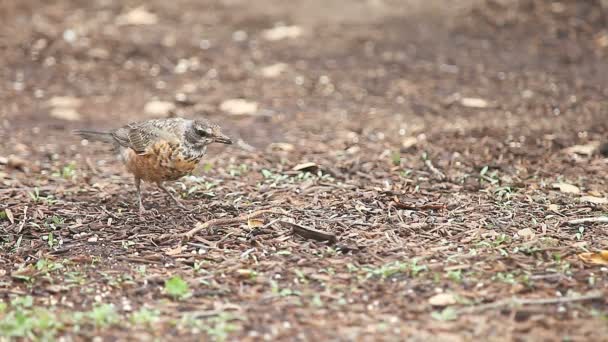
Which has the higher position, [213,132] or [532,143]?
[213,132]

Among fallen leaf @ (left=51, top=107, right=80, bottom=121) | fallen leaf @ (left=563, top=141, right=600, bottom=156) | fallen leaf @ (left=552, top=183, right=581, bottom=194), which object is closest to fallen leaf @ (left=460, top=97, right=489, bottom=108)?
fallen leaf @ (left=563, top=141, right=600, bottom=156)

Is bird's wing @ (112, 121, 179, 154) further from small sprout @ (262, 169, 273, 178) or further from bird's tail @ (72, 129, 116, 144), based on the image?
small sprout @ (262, 169, 273, 178)

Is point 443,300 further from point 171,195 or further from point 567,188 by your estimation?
point 171,195

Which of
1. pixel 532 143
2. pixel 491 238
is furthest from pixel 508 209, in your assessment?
pixel 532 143

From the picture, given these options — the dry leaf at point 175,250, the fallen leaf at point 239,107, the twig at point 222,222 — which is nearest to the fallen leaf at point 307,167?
the twig at point 222,222

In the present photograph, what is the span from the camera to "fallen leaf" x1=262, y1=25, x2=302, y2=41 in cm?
1199

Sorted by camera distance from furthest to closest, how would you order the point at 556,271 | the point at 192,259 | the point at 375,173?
the point at 375,173 → the point at 192,259 → the point at 556,271

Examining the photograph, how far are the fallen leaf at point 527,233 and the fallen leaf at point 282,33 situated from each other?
7222mm

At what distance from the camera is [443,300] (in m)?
4.34

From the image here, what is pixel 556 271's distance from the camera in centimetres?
466

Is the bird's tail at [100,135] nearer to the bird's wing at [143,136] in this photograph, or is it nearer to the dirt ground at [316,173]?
the bird's wing at [143,136]

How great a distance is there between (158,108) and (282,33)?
310cm

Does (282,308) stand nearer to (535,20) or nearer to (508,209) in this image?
(508,209)

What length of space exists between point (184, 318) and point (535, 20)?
9253mm
